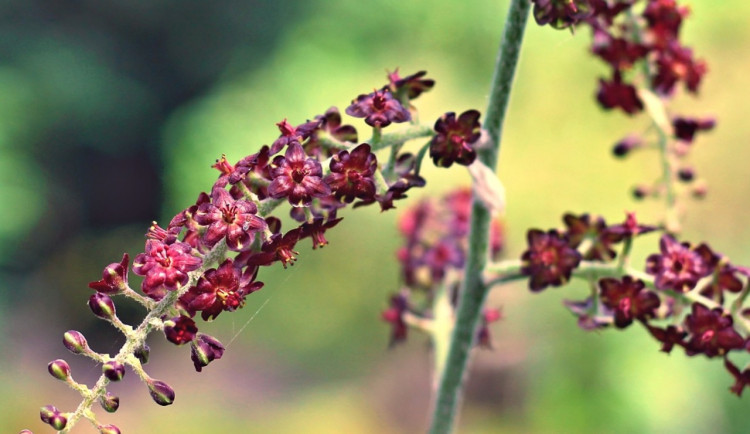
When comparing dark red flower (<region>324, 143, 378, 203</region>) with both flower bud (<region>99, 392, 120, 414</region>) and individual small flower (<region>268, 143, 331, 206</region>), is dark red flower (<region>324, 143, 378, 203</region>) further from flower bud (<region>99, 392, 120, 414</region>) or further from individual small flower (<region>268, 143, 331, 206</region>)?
flower bud (<region>99, 392, 120, 414</region>)

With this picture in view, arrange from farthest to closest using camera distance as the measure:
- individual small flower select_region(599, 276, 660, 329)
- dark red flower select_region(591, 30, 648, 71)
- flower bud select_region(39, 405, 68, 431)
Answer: dark red flower select_region(591, 30, 648, 71), individual small flower select_region(599, 276, 660, 329), flower bud select_region(39, 405, 68, 431)

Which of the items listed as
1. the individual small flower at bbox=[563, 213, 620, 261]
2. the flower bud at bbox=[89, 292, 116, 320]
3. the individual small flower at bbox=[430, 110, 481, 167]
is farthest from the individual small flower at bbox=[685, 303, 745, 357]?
the flower bud at bbox=[89, 292, 116, 320]

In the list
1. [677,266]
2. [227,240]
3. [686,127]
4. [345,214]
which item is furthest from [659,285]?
[345,214]

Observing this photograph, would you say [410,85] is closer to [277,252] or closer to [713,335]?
[277,252]

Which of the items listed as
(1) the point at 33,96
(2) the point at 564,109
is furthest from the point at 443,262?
(1) the point at 33,96

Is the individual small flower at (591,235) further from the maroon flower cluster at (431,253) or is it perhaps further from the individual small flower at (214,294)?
the individual small flower at (214,294)
